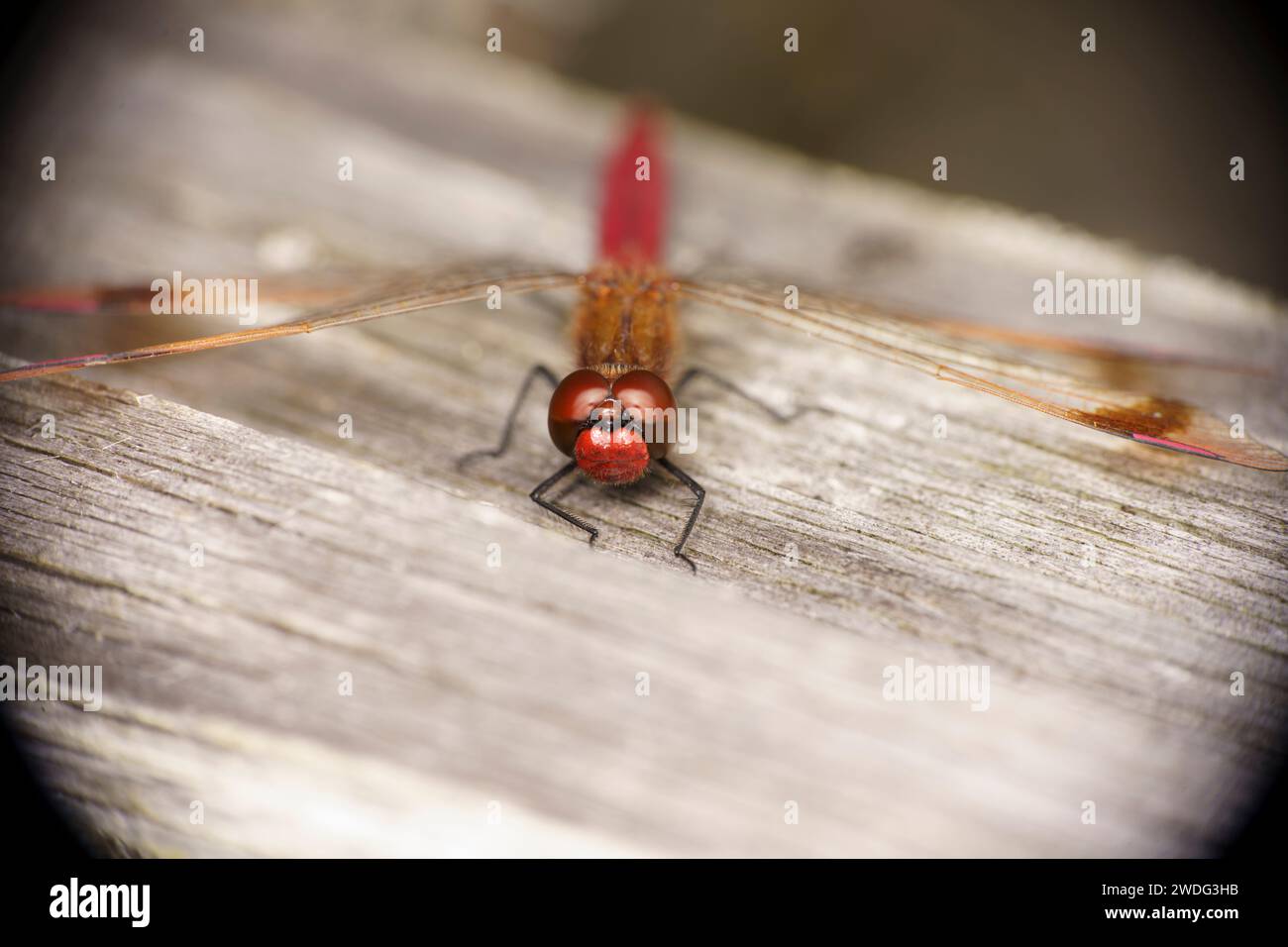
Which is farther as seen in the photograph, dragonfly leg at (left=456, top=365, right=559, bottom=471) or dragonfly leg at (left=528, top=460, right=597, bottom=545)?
dragonfly leg at (left=456, top=365, right=559, bottom=471)

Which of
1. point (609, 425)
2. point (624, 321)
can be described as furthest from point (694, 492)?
point (624, 321)

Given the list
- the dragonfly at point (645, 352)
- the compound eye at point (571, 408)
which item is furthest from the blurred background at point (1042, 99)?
the compound eye at point (571, 408)

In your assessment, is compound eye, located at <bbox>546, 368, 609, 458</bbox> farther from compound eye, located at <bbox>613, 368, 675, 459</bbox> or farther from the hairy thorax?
the hairy thorax

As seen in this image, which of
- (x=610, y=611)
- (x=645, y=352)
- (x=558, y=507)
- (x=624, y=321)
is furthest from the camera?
(x=624, y=321)

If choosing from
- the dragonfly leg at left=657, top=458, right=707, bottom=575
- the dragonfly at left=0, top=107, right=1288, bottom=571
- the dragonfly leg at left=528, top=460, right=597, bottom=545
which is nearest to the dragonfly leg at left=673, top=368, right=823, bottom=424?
the dragonfly at left=0, top=107, right=1288, bottom=571

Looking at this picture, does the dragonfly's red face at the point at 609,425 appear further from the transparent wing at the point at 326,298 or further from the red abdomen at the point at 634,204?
the red abdomen at the point at 634,204

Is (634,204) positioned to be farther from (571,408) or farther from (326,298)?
(571,408)
